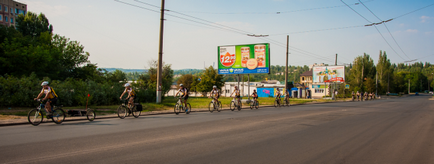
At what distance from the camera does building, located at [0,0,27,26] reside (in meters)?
88.9

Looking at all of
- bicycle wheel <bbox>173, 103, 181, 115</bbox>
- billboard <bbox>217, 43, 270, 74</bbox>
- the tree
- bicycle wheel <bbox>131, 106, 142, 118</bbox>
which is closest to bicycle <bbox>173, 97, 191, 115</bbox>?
bicycle wheel <bbox>173, 103, 181, 115</bbox>

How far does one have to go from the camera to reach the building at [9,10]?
88.9 metres

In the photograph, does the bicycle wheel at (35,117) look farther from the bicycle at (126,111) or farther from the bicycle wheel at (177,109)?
the bicycle wheel at (177,109)

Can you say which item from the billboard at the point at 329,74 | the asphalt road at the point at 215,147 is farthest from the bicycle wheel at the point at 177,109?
the billboard at the point at 329,74

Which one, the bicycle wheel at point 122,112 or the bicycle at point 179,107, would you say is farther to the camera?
the bicycle at point 179,107

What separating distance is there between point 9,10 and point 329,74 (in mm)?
100651

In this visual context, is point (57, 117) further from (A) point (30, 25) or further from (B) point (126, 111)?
(A) point (30, 25)

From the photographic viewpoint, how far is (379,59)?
100 metres

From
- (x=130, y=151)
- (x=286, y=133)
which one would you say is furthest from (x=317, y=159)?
(x=130, y=151)

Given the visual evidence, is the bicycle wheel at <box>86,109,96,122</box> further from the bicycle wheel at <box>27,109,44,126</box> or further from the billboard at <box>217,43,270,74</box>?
the billboard at <box>217,43,270,74</box>

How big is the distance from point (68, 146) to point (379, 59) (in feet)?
370

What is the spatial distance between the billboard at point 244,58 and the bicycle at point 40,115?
2307 cm

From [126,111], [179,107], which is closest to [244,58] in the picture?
[179,107]

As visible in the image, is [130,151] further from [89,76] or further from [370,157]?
[89,76]
